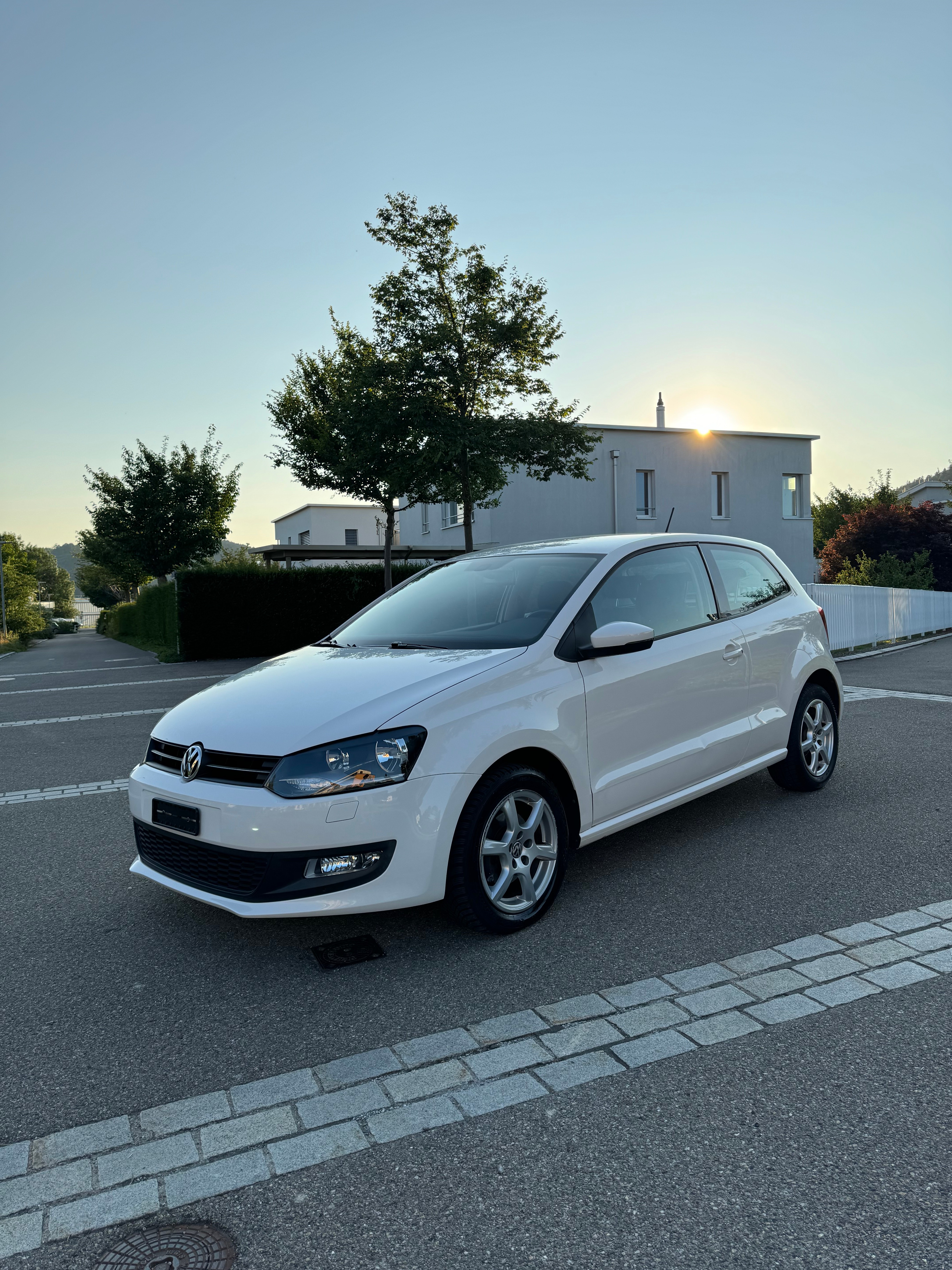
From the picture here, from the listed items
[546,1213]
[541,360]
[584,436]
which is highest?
[541,360]

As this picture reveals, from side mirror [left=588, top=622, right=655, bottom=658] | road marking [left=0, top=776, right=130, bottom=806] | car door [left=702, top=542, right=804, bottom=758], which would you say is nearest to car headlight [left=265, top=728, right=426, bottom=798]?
side mirror [left=588, top=622, right=655, bottom=658]

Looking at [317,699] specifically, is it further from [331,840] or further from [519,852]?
[519,852]

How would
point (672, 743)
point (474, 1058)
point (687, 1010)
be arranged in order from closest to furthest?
point (474, 1058) < point (687, 1010) < point (672, 743)

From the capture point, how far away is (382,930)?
13.1 ft

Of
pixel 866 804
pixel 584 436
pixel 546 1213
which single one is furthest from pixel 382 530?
pixel 546 1213

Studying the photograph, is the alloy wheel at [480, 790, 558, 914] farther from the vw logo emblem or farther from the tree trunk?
the tree trunk

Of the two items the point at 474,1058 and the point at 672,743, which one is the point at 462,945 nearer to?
the point at 474,1058

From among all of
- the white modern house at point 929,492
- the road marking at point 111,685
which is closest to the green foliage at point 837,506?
the white modern house at point 929,492

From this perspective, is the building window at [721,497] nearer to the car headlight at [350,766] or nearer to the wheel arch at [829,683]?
the wheel arch at [829,683]

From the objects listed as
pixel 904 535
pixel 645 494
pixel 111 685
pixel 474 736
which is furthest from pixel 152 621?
pixel 474 736

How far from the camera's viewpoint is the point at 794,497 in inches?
1512

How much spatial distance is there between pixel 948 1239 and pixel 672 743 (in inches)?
105

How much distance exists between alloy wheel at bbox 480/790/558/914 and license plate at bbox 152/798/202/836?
110cm

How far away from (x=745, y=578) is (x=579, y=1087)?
3577 millimetres
